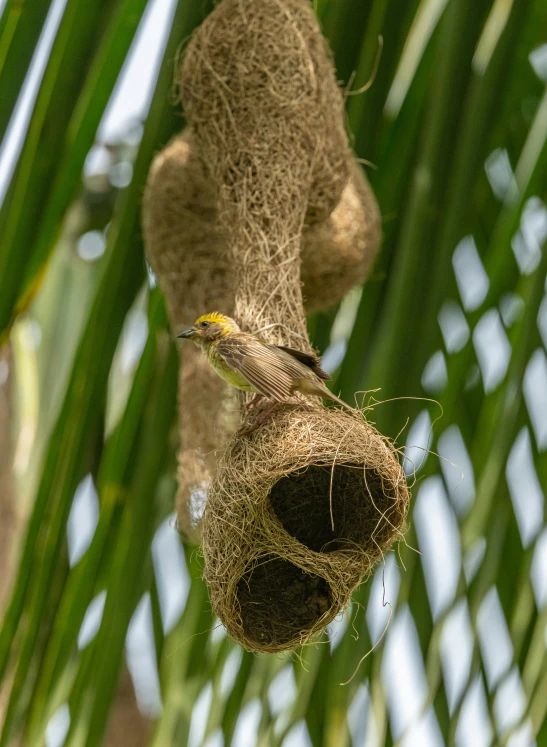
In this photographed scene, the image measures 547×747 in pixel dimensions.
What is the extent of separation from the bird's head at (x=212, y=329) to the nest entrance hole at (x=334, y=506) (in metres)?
0.37

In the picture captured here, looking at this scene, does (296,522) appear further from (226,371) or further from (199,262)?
(199,262)

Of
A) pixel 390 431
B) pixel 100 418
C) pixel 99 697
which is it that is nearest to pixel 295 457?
pixel 390 431

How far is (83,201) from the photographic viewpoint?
4.57 m

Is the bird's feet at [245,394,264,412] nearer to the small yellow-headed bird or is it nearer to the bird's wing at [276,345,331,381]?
→ the small yellow-headed bird

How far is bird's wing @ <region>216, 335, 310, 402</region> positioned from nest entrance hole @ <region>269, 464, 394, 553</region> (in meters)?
0.18

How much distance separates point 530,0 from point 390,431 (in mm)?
1205

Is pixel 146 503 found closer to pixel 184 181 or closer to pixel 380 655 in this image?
pixel 380 655

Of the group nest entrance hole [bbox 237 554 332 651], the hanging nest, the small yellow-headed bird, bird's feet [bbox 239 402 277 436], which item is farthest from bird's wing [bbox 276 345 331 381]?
the hanging nest

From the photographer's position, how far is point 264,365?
232 cm

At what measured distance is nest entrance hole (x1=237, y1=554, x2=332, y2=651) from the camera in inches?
94.7

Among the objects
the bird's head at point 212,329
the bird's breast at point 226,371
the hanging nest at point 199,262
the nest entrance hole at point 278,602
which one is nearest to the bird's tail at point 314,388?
the bird's breast at point 226,371

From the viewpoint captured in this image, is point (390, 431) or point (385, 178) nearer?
point (390, 431)

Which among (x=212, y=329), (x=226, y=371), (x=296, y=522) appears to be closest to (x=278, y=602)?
(x=296, y=522)

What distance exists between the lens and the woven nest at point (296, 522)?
7.47 feet
